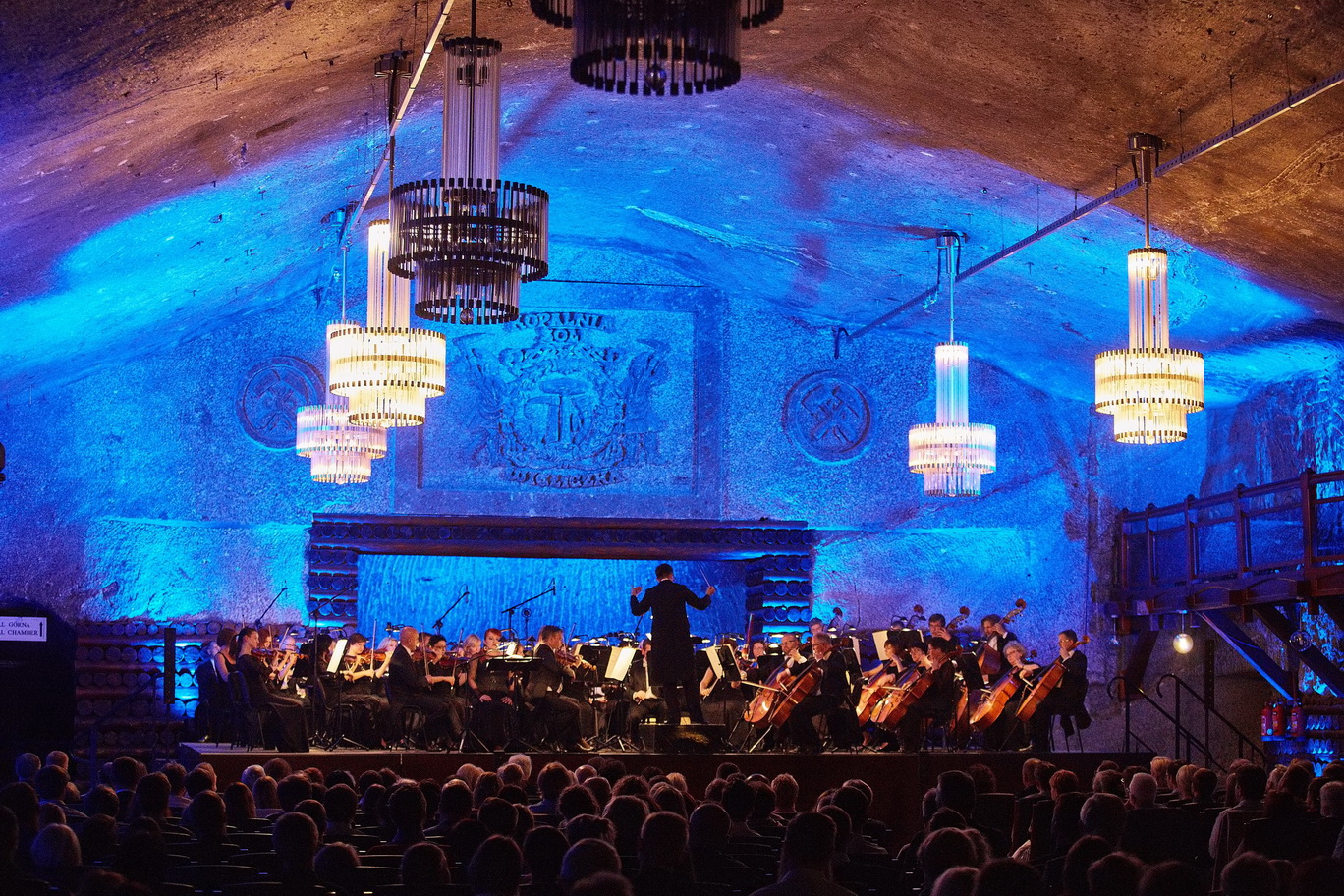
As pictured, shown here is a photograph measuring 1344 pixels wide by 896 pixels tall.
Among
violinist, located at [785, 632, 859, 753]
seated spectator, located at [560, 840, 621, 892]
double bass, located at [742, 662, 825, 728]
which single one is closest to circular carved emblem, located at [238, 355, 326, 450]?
double bass, located at [742, 662, 825, 728]

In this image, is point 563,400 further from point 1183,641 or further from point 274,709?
point 1183,641

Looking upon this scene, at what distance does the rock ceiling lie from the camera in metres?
9.81

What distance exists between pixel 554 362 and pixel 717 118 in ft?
20.7

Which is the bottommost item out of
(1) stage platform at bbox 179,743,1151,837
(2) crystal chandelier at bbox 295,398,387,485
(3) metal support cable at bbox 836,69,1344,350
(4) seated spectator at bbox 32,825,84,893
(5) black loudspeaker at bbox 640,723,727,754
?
(1) stage platform at bbox 179,743,1151,837

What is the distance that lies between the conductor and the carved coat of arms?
5.38 meters

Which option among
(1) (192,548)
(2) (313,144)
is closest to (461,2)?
(2) (313,144)

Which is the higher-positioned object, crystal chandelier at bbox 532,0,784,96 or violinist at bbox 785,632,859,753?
crystal chandelier at bbox 532,0,784,96

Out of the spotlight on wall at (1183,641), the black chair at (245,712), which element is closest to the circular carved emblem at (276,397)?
the black chair at (245,712)

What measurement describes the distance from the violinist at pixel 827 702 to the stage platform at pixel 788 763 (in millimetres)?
965

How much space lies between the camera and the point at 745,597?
67.6 feet

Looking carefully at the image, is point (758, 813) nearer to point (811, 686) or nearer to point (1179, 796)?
point (1179, 796)

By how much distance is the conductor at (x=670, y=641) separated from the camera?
14562 millimetres

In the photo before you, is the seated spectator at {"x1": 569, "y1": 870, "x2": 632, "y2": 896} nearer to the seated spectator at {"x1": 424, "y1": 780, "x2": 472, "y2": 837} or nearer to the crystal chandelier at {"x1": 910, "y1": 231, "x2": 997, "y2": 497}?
the seated spectator at {"x1": 424, "y1": 780, "x2": 472, "y2": 837}

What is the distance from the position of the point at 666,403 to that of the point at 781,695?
5827 mm
